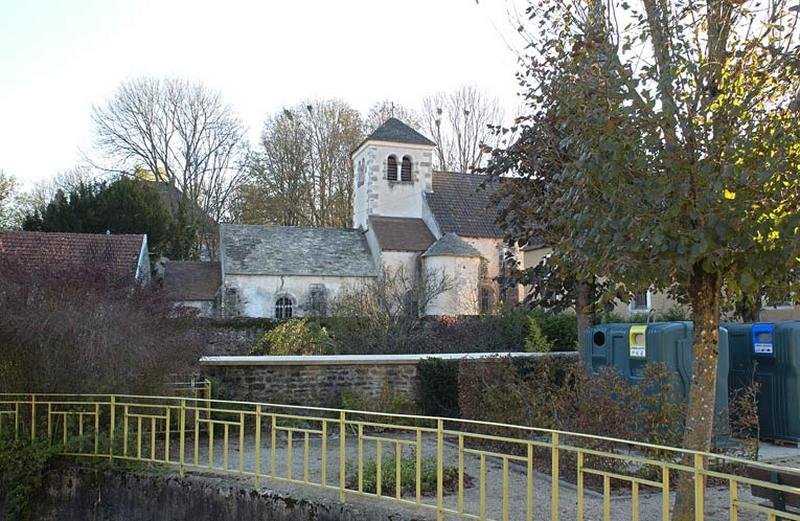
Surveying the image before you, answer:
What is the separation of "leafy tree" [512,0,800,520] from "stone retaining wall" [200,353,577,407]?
681cm

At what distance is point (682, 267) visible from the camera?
169 inches

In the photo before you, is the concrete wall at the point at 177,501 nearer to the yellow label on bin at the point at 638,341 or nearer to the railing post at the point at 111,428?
the railing post at the point at 111,428

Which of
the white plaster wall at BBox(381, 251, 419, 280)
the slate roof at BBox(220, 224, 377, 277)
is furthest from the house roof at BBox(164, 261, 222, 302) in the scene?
the white plaster wall at BBox(381, 251, 419, 280)

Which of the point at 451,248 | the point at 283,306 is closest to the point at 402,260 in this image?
the point at 451,248

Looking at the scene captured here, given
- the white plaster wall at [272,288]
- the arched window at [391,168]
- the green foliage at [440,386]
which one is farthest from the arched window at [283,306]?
the green foliage at [440,386]

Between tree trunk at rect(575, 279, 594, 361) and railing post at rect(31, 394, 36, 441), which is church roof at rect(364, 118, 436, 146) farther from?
railing post at rect(31, 394, 36, 441)

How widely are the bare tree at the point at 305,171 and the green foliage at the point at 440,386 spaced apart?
2866 centimetres

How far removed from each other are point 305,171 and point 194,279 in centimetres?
1187

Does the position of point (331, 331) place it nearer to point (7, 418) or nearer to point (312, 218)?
point (7, 418)

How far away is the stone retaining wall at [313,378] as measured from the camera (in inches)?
436

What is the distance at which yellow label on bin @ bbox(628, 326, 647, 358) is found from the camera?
30.0 ft

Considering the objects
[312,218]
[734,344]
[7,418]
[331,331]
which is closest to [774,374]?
[734,344]

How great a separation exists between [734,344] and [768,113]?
574 cm

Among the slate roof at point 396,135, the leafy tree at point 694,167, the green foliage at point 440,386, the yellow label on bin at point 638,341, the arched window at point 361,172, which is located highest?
the slate roof at point 396,135
